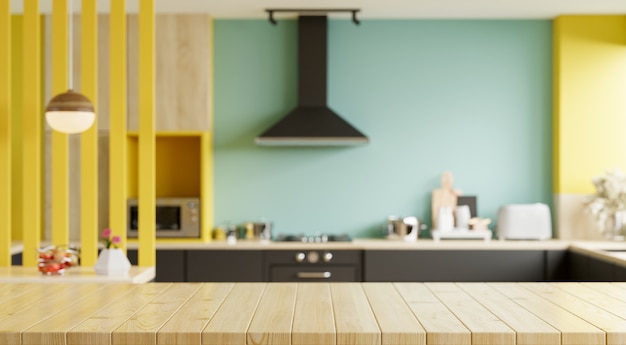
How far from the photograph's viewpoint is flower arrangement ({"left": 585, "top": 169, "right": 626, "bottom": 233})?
16.5 ft

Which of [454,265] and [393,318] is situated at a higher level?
[393,318]

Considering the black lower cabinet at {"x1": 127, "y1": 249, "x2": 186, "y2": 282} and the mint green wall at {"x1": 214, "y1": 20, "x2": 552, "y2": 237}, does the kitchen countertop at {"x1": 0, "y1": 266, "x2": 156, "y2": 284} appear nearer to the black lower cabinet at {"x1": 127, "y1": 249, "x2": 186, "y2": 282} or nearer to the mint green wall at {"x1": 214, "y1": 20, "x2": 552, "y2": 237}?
the black lower cabinet at {"x1": 127, "y1": 249, "x2": 186, "y2": 282}

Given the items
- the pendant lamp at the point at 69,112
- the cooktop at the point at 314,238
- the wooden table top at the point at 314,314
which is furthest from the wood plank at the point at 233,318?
the cooktop at the point at 314,238

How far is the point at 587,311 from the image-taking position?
1.93 m

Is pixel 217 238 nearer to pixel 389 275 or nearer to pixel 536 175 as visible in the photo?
pixel 389 275

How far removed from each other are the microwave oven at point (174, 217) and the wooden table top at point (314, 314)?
2730mm

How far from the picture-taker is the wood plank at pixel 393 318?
1665 millimetres

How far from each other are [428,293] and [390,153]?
3364 mm

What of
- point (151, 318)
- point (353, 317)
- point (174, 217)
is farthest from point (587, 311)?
point (174, 217)

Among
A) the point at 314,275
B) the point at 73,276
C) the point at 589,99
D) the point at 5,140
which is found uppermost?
the point at 589,99

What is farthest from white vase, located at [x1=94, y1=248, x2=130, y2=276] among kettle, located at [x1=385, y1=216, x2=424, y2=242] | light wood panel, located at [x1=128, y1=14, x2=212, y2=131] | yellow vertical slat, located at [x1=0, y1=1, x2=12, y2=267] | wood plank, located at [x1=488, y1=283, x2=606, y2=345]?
kettle, located at [x1=385, y1=216, x2=424, y2=242]

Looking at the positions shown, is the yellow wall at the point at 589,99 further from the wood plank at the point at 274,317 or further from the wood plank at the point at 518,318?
the wood plank at the point at 274,317

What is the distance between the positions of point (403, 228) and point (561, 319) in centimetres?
345

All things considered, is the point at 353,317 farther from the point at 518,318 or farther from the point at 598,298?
the point at 598,298
